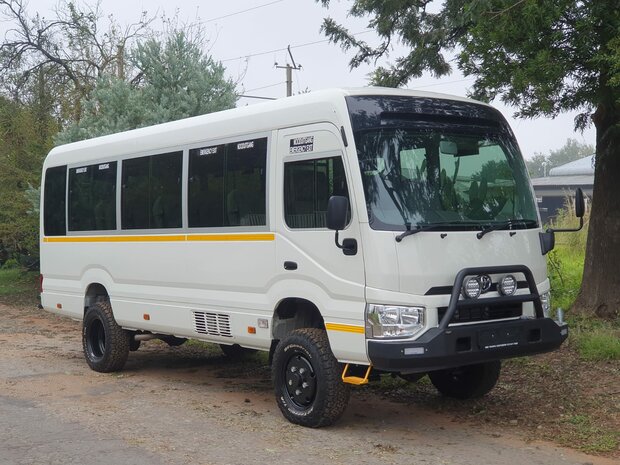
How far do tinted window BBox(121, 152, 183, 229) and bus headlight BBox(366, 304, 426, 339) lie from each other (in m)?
3.14

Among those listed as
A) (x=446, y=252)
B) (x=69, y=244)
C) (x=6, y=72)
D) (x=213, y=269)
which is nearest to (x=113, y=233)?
(x=69, y=244)

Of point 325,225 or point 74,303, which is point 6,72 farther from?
point 325,225

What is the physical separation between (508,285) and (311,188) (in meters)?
1.85

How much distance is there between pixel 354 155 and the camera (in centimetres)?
691

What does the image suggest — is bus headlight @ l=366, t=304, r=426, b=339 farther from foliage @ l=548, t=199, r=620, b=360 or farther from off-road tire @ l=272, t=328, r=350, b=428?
foliage @ l=548, t=199, r=620, b=360

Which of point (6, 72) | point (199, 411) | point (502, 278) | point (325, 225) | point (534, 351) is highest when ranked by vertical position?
point (6, 72)

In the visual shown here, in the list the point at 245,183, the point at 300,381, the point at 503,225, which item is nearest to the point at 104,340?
the point at 245,183

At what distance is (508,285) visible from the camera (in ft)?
23.2

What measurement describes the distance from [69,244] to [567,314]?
6585 mm

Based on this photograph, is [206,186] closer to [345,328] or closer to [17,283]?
[345,328]

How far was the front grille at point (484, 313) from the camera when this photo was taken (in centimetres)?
679

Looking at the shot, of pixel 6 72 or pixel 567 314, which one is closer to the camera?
pixel 567 314

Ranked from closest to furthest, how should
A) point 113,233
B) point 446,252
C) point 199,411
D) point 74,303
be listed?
point 446,252 → point 199,411 → point 113,233 → point 74,303

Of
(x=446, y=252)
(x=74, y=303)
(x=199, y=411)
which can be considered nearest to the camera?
(x=446, y=252)
